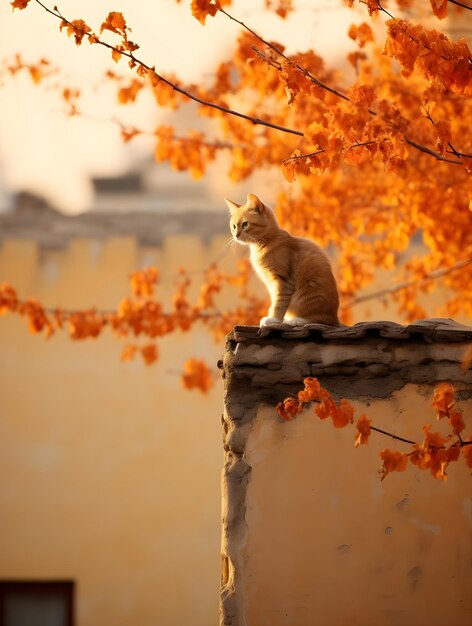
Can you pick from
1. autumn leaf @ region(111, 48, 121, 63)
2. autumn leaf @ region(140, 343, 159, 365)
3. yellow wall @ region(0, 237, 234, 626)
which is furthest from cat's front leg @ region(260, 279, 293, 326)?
yellow wall @ region(0, 237, 234, 626)

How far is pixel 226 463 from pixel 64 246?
24.2 ft

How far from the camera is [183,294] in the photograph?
11.2 metres

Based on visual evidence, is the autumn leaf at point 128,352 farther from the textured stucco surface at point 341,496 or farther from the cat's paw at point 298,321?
the textured stucco surface at point 341,496

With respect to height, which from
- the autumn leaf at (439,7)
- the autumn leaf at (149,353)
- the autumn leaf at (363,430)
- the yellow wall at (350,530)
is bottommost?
the yellow wall at (350,530)

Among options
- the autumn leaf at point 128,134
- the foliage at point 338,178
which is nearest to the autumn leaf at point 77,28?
the foliage at point 338,178

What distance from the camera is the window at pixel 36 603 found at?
11.0 metres

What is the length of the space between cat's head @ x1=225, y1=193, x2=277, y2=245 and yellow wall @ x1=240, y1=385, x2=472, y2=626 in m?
1.81

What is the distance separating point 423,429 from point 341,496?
506mm

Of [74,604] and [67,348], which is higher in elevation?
[67,348]

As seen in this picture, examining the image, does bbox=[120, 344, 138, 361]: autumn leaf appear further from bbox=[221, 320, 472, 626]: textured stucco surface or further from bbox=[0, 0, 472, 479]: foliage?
bbox=[221, 320, 472, 626]: textured stucco surface

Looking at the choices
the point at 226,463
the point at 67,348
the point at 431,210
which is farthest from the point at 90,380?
the point at 226,463

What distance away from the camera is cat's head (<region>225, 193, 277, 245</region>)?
628cm

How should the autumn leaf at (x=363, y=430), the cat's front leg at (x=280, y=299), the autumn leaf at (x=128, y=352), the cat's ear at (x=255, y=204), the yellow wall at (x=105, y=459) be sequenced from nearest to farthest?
1. the autumn leaf at (x=363, y=430)
2. the cat's front leg at (x=280, y=299)
3. the cat's ear at (x=255, y=204)
4. the yellow wall at (x=105, y=459)
5. the autumn leaf at (x=128, y=352)

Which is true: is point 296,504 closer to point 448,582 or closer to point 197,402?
point 448,582
